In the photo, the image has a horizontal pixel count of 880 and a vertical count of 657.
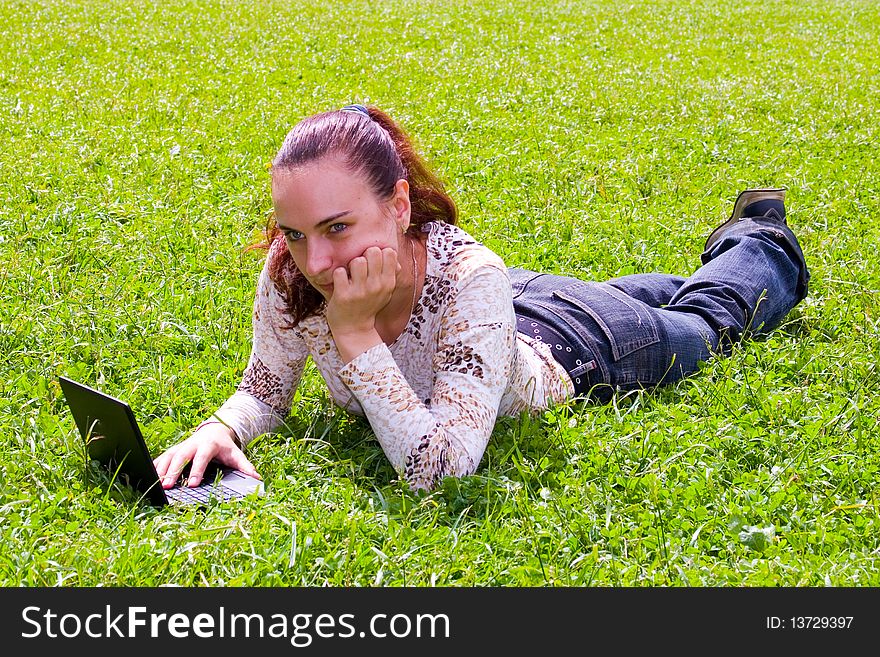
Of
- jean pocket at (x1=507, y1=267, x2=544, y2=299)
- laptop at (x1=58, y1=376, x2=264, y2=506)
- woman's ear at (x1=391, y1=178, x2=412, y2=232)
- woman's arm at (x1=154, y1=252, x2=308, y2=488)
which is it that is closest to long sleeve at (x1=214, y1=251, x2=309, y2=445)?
woman's arm at (x1=154, y1=252, x2=308, y2=488)

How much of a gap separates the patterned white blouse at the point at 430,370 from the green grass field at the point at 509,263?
0.43 feet

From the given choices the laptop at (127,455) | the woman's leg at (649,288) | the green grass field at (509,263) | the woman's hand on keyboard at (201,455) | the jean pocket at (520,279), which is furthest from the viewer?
the woman's leg at (649,288)

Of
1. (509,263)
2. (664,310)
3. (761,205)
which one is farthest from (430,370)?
(761,205)

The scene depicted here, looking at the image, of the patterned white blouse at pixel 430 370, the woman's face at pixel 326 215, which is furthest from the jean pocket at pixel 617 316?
the woman's face at pixel 326 215

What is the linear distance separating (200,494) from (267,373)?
2.04 feet

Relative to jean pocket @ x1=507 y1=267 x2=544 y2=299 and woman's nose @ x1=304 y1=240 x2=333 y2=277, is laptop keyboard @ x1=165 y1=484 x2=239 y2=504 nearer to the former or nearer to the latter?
woman's nose @ x1=304 y1=240 x2=333 y2=277

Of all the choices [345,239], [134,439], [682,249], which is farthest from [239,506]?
[682,249]

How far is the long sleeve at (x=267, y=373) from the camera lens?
3846 millimetres

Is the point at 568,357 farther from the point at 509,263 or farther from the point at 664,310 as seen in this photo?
the point at 509,263

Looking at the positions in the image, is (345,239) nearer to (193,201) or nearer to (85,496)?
(85,496)

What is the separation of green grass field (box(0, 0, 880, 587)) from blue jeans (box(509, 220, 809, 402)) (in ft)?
0.48

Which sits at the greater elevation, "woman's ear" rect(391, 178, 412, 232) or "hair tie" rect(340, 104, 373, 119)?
"hair tie" rect(340, 104, 373, 119)

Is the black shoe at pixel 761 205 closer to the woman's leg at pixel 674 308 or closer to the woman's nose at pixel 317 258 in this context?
the woman's leg at pixel 674 308

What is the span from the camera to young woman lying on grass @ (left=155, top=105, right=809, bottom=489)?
132 inches
